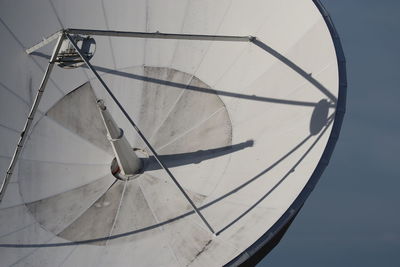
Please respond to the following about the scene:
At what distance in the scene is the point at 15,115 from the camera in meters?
30.2

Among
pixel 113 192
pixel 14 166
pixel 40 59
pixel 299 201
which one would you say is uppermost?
pixel 40 59

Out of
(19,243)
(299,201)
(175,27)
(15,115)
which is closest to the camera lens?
(299,201)

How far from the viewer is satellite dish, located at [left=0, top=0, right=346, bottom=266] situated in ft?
91.5

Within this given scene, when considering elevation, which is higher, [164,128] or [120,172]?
[164,128]

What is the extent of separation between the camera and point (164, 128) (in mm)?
31641

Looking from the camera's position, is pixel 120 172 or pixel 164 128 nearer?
pixel 120 172

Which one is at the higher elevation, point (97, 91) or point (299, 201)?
point (97, 91)

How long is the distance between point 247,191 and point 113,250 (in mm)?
4808

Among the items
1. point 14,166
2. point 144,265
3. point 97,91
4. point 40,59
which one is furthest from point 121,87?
point 144,265

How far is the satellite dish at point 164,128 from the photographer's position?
91.5ft

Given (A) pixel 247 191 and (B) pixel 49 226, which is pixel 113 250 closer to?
(B) pixel 49 226

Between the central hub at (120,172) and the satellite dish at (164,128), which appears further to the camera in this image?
the central hub at (120,172)

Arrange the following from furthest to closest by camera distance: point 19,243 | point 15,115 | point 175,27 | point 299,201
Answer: point 175,27 → point 15,115 → point 19,243 → point 299,201

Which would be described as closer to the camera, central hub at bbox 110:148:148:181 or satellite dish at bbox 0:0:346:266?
satellite dish at bbox 0:0:346:266
